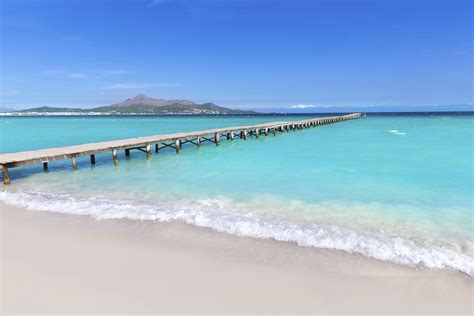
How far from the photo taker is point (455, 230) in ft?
21.6

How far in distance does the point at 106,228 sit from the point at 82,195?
3.68m

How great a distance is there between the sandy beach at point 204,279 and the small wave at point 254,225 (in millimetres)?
285

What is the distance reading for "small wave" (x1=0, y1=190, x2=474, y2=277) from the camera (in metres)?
5.19

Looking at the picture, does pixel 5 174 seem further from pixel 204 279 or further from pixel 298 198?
pixel 204 279

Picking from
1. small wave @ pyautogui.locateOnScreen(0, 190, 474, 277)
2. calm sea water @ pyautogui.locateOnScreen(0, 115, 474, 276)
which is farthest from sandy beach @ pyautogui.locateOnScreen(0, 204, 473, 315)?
calm sea water @ pyautogui.locateOnScreen(0, 115, 474, 276)

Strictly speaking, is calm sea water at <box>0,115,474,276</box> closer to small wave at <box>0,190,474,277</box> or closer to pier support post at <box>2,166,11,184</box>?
small wave at <box>0,190,474,277</box>

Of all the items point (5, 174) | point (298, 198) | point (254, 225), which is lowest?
point (298, 198)

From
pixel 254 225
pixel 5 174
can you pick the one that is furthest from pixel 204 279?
pixel 5 174

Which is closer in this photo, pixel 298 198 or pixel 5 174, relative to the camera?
pixel 298 198

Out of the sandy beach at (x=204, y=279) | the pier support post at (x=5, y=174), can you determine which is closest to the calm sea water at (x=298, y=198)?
the pier support post at (x=5, y=174)

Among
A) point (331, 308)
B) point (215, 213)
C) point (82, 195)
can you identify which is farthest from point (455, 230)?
point (82, 195)

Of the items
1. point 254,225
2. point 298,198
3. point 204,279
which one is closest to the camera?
point 204,279

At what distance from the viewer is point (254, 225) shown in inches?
259

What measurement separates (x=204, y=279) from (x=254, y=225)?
2204mm
